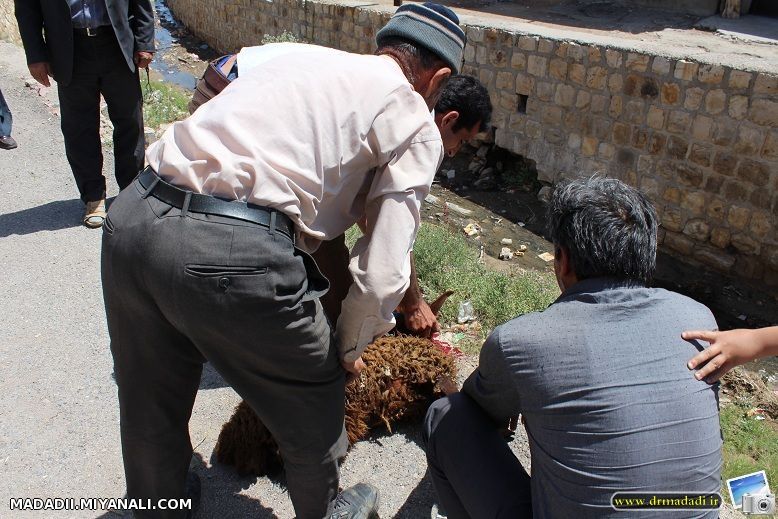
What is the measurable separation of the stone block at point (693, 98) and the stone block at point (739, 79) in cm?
27

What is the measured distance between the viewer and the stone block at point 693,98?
229 inches

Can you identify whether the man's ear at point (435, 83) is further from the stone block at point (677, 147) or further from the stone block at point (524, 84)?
the stone block at point (524, 84)

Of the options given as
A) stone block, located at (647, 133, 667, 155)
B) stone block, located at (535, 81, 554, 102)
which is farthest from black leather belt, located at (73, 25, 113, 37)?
stone block, located at (647, 133, 667, 155)

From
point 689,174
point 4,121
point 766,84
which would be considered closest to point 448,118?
point 766,84

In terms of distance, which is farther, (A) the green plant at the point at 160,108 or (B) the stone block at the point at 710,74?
(A) the green plant at the point at 160,108

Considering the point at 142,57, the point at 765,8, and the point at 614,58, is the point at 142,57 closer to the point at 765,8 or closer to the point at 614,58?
the point at 614,58

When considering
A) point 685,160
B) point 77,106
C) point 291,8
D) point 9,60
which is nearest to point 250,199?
point 77,106

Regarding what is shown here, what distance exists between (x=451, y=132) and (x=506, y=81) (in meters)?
5.13

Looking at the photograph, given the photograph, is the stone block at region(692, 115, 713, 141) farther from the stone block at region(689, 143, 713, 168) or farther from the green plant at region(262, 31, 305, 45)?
the green plant at region(262, 31, 305, 45)

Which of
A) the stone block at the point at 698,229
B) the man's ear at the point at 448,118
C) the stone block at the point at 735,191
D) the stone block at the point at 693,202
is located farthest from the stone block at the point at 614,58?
the man's ear at the point at 448,118

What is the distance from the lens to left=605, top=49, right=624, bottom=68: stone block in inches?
249

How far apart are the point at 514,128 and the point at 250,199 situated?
21.5ft

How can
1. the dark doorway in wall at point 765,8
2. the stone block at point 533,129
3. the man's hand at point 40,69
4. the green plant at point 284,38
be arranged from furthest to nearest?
the green plant at point 284,38 < the dark doorway in wall at point 765,8 < the stone block at point 533,129 < the man's hand at point 40,69

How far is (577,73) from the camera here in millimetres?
6797
